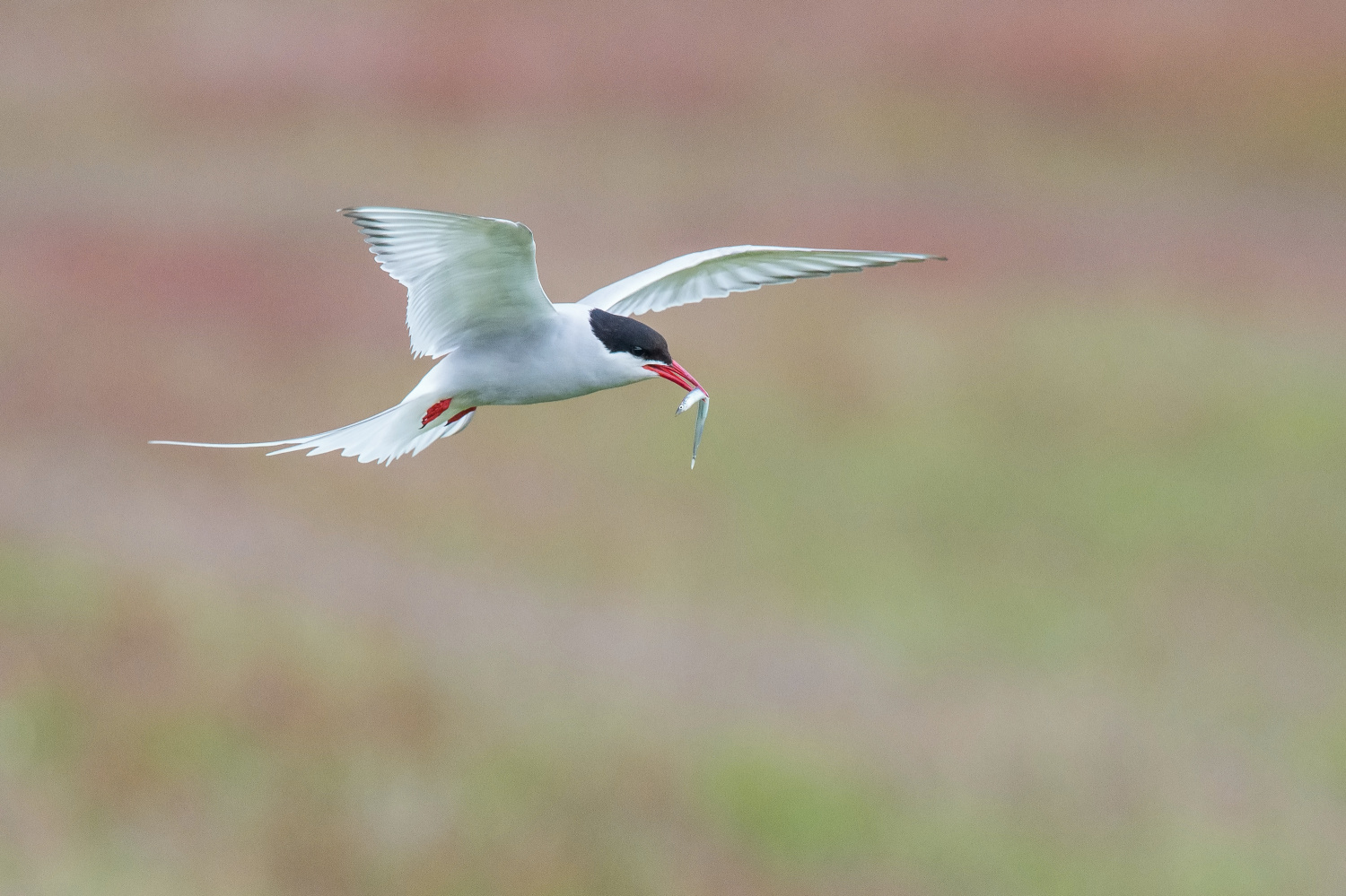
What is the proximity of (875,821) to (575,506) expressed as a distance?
7.53 m

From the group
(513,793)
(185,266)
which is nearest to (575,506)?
(513,793)

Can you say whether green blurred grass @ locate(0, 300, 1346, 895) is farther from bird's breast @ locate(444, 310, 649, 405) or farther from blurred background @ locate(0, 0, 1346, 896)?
bird's breast @ locate(444, 310, 649, 405)

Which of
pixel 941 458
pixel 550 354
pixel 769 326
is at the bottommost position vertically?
pixel 941 458

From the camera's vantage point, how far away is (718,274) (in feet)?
18.4

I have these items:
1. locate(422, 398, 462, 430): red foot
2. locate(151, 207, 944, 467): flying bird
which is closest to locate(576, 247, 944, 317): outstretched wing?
locate(151, 207, 944, 467): flying bird

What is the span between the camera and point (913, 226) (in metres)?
30.4

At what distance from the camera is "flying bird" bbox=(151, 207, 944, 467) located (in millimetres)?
4555

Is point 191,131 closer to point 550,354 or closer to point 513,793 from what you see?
point 513,793

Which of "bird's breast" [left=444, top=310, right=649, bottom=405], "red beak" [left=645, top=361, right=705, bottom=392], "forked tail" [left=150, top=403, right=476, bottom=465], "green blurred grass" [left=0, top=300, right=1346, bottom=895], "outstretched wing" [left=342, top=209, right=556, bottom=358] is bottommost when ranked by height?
"green blurred grass" [left=0, top=300, right=1346, bottom=895]

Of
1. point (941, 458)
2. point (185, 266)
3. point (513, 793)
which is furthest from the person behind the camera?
point (185, 266)

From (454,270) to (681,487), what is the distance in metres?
18.6

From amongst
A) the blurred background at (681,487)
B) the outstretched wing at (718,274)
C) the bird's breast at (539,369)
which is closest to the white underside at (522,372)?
the bird's breast at (539,369)

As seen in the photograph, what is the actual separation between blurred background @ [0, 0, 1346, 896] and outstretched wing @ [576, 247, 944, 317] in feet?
24.5

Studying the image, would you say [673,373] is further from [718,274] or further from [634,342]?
[718,274]
